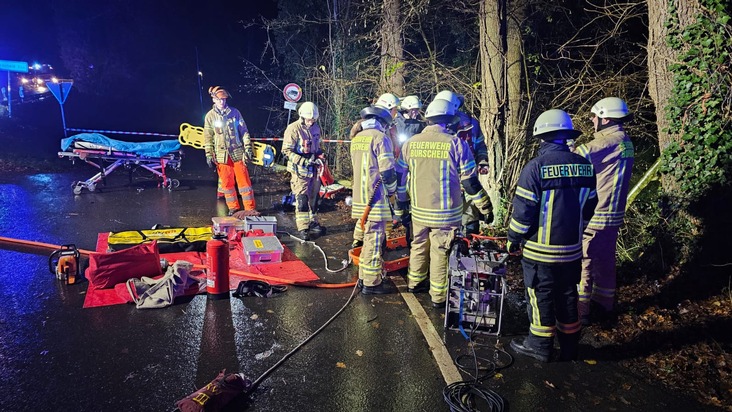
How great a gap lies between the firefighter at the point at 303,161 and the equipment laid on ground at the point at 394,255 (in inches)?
58.3

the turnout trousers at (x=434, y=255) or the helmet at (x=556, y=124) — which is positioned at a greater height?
the helmet at (x=556, y=124)

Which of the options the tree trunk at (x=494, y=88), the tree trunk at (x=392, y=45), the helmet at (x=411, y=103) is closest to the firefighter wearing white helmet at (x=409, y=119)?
the helmet at (x=411, y=103)

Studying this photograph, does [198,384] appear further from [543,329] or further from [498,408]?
[543,329]

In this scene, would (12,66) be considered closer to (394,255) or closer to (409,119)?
(409,119)

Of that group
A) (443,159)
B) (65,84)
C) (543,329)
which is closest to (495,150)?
(443,159)

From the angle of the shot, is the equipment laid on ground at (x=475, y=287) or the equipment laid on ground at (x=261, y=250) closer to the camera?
the equipment laid on ground at (x=475, y=287)

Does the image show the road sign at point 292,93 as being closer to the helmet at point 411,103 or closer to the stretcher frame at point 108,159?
the stretcher frame at point 108,159

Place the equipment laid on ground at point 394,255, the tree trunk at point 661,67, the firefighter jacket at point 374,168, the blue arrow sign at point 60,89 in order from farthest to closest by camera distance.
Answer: the blue arrow sign at point 60,89 → the equipment laid on ground at point 394,255 → the tree trunk at point 661,67 → the firefighter jacket at point 374,168

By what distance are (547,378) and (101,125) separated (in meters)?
27.3

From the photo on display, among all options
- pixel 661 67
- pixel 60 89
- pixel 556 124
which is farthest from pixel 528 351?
pixel 60 89

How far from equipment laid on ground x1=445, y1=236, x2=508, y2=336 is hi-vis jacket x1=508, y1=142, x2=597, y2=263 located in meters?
0.53

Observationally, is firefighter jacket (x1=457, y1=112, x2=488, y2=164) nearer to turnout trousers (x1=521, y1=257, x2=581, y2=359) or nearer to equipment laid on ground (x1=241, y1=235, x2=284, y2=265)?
turnout trousers (x1=521, y1=257, x2=581, y2=359)

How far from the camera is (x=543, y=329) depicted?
422cm

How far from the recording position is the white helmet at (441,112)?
5098 mm
